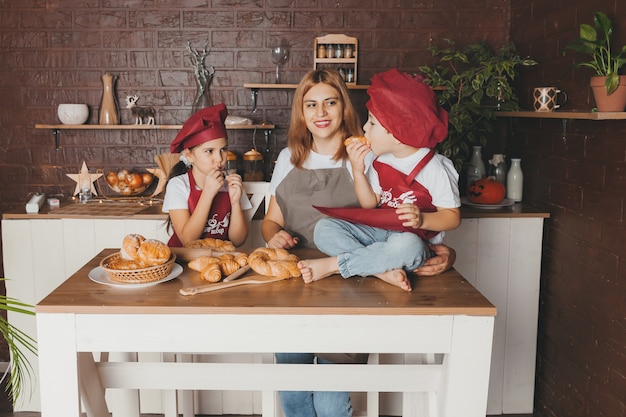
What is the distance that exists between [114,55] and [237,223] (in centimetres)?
168

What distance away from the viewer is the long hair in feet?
7.86

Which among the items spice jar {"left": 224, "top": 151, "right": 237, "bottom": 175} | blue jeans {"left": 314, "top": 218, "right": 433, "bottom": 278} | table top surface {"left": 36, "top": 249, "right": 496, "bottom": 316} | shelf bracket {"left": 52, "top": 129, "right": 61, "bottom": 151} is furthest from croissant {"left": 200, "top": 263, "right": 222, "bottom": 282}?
shelf bracket {"left": 52, "top": 129, "right": 61, "bottom": 151}

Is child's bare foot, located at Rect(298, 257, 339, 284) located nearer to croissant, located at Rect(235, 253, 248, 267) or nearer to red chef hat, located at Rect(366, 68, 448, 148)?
croissant, located at Rect(235, 253, 248, 267)

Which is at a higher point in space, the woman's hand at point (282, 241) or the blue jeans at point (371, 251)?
the blue jeans at point (371, 251)

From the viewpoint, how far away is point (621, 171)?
2439 millimetres

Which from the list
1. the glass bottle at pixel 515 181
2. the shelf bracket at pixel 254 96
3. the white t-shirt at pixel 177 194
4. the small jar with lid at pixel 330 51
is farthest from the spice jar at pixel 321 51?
the white t-shirt at pixel 177 194

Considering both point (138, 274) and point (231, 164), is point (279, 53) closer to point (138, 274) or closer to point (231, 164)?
point (231, 164)

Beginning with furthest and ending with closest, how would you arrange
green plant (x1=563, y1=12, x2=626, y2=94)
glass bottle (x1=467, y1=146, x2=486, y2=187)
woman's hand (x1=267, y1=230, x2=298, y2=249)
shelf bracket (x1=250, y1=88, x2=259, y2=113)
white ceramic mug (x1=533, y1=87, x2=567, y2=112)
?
shelf bracket (x1=250, y1=88, x2=259, y2=113), glass bottle (x1=467, y1=146, x2=486, y2=187), white ceramic mug (x1=533, y1=87, x2=567, y2=112), green plant (x1=563, y1=12, x2=626, y2=94), woman's hand (x1=267, y1=230, x2=298, y2=249)

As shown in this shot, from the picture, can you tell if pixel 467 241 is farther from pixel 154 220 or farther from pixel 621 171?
pixel 154 220

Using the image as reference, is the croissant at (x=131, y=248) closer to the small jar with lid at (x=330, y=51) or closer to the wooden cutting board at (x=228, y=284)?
the wooden cutting board at (x=228, y=284)

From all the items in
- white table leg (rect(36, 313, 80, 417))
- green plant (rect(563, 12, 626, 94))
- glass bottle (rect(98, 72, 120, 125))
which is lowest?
white table leg (rect(36, 313, 80, 417))

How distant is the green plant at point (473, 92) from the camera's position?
3225 mm

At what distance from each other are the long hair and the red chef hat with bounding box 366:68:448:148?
0.91ft

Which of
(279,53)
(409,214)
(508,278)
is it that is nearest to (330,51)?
(279,53)
